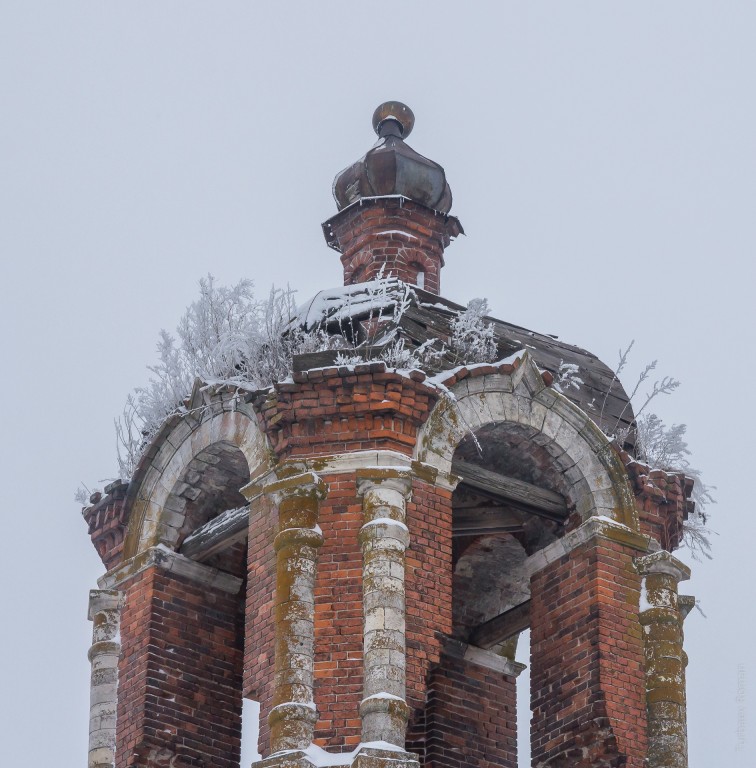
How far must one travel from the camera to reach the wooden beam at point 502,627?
17.4 meters

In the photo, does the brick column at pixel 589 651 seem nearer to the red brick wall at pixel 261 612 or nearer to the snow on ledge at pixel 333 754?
the snow on ledge at pixel 333 754

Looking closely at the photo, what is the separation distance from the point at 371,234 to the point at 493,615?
10.6 feet

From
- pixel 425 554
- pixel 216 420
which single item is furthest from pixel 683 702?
pixel 216 420

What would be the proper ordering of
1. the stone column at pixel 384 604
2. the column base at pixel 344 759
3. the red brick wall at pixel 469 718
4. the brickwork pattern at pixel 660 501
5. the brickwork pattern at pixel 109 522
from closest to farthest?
the column base at pixel 344 759
the stone column at pixel 384 604
the brickwork pattern at pixel 660 501
the brickwork pattern at pixel 109 522
the red brick wall at pixel 469 718

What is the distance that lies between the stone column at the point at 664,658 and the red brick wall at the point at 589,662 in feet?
0.21

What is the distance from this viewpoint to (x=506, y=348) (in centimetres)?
1683

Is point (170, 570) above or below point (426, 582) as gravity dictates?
above

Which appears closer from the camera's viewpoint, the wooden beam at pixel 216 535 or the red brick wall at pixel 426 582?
the red brick wall at pixel 426 582

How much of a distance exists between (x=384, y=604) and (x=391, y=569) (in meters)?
0.25

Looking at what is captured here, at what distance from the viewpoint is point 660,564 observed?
16141 mm

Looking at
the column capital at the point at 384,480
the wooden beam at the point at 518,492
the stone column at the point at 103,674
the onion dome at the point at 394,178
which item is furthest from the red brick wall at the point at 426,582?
the onion dome at the point at 394,178

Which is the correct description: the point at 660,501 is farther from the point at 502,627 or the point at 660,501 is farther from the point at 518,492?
the point at 502,627

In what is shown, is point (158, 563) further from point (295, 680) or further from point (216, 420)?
point (295, 680)

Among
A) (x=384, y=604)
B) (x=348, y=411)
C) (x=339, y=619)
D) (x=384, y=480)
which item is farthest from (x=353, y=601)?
(x=348, y=411)
